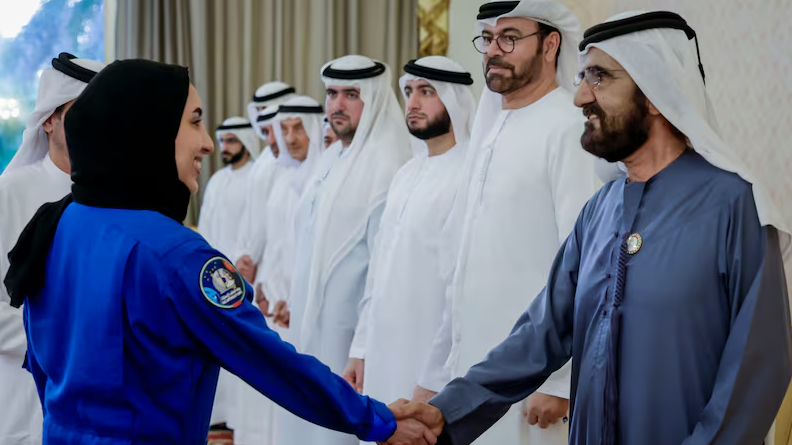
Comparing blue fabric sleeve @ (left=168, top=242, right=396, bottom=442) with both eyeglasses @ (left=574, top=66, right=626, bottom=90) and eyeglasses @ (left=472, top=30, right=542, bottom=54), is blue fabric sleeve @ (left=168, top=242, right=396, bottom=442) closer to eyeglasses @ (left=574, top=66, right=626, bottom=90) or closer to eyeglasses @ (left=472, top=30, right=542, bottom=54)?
eyeglasses @ (left=574, top=66, right=626, bottom=90)

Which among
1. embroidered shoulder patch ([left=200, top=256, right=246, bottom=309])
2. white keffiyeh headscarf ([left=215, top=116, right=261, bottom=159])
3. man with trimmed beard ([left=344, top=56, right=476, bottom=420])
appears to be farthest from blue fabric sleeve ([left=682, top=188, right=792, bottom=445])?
white keffiyeh headscarf ([left=215, top=116, right=261, bottom=159])

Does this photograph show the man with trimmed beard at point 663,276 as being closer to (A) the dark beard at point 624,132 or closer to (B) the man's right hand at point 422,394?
(A) the dark beard at point 624,132

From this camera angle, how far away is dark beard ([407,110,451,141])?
3.96 meters

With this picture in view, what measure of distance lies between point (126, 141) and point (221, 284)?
341 millimetres

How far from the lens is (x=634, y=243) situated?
7.13 ft

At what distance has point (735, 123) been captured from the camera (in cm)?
356

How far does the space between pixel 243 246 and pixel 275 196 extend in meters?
0.48

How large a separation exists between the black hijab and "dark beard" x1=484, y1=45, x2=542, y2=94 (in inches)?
57.3

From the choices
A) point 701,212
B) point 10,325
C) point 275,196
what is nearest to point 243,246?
point 275,196

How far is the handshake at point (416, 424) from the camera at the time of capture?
241 cm

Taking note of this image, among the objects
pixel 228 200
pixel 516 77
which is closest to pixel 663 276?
pixel 516 77

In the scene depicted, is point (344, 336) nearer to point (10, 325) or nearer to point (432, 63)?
point (432, 63)

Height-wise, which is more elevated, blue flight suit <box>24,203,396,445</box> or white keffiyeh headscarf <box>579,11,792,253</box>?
white keffiyeh headscarf <box>579,11,792,253</box>

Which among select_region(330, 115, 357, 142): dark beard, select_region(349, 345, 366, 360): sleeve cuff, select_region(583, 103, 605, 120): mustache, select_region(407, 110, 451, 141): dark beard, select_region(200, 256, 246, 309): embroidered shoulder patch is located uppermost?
select_region(583, 103, 605, 120): mustache
